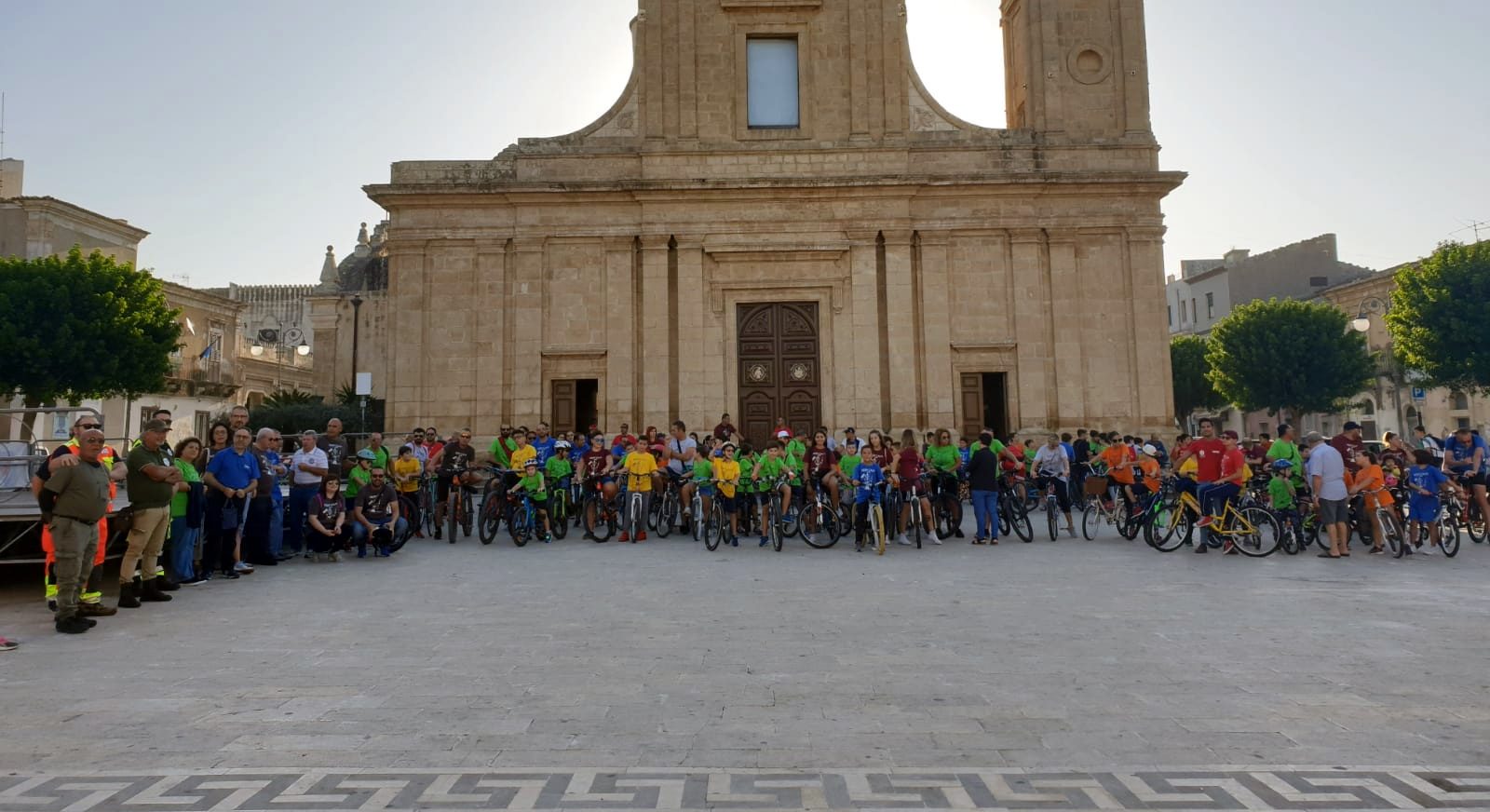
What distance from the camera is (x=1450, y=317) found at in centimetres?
2945

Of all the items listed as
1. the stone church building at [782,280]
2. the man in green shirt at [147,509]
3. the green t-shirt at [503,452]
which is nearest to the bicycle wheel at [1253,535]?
the green t-shirt at [503,452]

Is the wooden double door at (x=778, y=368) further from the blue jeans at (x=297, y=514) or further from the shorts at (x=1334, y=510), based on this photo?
the shorts at (x=1334, y=510)

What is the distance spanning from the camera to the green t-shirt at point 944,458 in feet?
41.7

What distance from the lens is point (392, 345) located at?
2209 cm

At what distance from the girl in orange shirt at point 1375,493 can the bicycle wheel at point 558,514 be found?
11.0 metres

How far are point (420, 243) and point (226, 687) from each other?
1900 cm

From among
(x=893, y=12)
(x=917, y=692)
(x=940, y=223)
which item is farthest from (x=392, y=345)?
(x=917, y=692)

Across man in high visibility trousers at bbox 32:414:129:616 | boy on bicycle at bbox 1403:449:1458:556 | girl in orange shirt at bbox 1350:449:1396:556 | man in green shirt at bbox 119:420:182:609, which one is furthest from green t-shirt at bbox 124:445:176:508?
boy on bicycle at bbox 1403:449:1458:556

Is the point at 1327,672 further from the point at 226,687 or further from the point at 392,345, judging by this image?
the point at 392,345

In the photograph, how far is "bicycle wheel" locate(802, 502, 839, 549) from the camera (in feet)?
39.7

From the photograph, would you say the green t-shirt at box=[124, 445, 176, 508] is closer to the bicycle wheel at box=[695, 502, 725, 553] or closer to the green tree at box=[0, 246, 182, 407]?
the bicycle wheel at box=[695, 502, 725, 553]

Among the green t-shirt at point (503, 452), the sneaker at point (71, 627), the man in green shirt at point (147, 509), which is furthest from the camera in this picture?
the green t-shirt at point (503, 452)

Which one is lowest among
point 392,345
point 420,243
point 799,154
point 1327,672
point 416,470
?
point 1327,672

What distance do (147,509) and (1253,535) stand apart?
40.4ft
